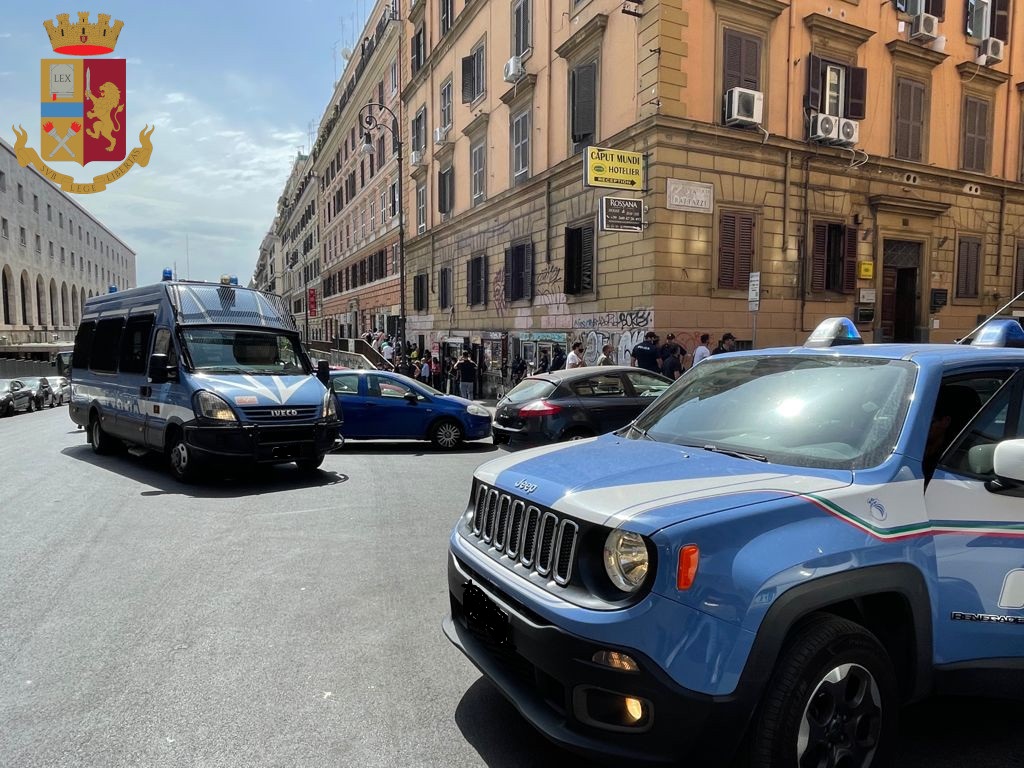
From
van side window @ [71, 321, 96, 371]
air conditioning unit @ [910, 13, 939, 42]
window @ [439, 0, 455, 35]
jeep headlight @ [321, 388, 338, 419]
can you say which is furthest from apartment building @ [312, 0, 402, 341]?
jeep headlight @ [321, 388, 338, 419]

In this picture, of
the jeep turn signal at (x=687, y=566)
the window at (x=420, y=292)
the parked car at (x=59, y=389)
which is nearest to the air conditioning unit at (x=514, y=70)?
the window at (x=420, y=292)

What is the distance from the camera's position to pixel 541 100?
19.4 metres

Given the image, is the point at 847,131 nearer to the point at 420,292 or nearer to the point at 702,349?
the point at 702,349

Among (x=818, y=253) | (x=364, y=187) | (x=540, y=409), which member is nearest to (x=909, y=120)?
(x=818, y=253)

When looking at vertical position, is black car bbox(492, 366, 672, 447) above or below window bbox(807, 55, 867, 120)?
below

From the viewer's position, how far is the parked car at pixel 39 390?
1063 inches

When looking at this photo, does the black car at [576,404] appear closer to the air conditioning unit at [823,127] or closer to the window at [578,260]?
the window at [578,260]

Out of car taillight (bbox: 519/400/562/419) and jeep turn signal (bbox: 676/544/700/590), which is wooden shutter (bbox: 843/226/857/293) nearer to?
car taillight (bbox: 519/400/562/419)

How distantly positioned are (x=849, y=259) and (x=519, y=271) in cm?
916

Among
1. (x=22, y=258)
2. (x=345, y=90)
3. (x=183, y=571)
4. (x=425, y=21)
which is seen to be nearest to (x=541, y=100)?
(x=425, y=21)

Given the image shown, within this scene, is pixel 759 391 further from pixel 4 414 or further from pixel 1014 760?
pixel 4 414

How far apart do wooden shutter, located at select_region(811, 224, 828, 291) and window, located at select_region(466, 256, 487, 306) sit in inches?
425

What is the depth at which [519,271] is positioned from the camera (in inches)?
821

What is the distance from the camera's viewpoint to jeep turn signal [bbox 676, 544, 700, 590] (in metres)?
2.11
